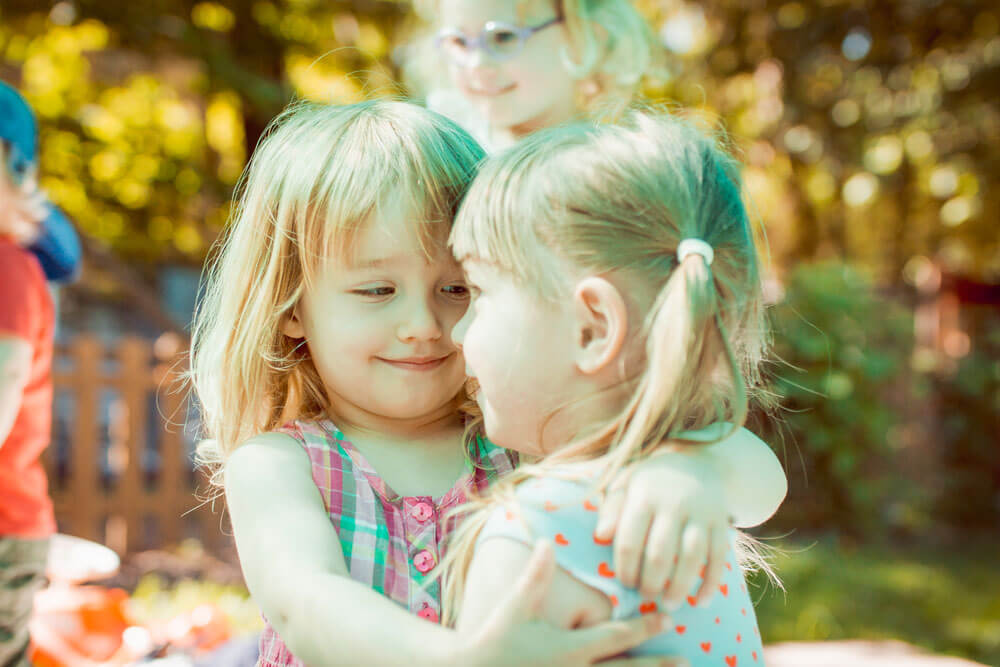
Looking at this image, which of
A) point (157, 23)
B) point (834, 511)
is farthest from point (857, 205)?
point (157, 23)

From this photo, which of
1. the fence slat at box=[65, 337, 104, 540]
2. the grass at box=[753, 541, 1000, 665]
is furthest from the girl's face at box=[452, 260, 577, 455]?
the fence slat at box=[65, 337, 104, 540]

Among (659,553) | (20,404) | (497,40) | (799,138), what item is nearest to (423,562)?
(659,553)

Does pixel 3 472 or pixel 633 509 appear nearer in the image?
pixel 633 509

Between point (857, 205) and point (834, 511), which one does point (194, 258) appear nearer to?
point (834, 511)

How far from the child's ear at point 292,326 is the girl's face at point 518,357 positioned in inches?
15.2

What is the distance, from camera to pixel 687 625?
1.19 meters

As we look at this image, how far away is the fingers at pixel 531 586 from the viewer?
1019 millimetres

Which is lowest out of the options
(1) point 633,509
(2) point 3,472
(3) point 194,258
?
(3) point 194,258

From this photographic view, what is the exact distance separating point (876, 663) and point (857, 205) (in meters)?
12.3

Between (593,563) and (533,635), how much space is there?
0.39 ft

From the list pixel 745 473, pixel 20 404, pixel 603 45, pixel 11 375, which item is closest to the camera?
pixel 745 473

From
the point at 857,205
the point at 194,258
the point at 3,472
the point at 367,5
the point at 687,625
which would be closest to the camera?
the point at 687,625

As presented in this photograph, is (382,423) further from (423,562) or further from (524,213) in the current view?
(524,213)

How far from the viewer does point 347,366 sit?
1459 millimetres
